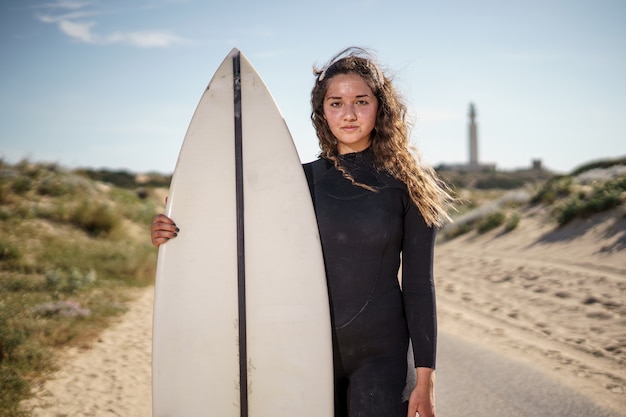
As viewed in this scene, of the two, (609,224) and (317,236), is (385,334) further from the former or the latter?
(609,224)

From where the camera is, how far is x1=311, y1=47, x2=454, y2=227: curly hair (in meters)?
1.68

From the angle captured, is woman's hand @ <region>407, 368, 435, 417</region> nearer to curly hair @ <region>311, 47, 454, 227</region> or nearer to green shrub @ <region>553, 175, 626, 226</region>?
curly hair @ <region>311, 47, 454, 227</region>

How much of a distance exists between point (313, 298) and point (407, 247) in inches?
18.3

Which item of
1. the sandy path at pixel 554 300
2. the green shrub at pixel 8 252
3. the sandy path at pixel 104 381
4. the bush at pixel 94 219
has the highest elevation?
the bush at pixel 94 219

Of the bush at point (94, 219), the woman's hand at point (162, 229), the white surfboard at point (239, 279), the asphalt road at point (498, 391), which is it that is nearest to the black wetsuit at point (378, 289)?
the white surfboard at point (239, 279)

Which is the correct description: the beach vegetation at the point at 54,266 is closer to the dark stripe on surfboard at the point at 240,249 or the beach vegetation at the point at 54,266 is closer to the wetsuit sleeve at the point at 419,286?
the dark stripe on surfboard at the point at 240,249

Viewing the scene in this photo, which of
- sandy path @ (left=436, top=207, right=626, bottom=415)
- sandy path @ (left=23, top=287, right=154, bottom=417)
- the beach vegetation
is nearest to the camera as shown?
sandy path @ (left=23, top=287, right=154, bottom=417)

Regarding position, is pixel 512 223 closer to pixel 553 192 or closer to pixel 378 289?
pixel 553 192

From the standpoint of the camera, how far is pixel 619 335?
169 inches

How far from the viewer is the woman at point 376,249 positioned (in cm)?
159

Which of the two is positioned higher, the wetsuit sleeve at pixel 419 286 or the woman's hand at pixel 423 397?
the wetsuit sleeve at pixel 419 286

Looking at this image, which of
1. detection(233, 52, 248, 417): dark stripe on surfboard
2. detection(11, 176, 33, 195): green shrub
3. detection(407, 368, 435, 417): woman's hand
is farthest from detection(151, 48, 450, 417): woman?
detection(11, 176, 33, 195): green shrub

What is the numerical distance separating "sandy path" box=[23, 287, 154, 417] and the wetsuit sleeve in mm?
2471

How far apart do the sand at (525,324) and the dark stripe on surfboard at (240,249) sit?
1802mm
